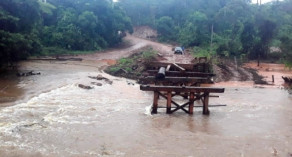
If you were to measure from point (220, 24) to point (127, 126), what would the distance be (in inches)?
1757

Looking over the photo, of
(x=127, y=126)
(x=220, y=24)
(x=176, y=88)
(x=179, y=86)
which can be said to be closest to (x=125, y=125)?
(x=127, y=126)

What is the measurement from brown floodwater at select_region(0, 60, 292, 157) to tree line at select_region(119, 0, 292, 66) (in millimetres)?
15934

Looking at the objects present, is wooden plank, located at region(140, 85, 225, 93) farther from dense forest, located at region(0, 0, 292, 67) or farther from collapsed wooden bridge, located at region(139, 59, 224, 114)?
dense forest, located at region(0, 0, 292, 67)

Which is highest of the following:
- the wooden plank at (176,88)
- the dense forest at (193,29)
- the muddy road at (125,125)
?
the dense forest at (193,29)

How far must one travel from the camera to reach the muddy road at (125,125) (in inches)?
420

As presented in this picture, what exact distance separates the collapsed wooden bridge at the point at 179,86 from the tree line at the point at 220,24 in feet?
44.7

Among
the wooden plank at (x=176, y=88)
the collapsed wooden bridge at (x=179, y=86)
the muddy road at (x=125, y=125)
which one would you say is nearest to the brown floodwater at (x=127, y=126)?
the muddy road at (x=125, y=125)

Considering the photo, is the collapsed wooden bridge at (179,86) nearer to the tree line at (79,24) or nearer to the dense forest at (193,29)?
the tree line at (79,24)

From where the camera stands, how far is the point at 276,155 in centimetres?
1072

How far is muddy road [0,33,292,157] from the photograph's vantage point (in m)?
10.7

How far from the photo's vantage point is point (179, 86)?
16172mm

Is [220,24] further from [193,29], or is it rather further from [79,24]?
[79,24]

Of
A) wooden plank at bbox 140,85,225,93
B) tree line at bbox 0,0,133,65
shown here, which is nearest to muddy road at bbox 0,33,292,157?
wooden plank at bbox 140,85,225,93

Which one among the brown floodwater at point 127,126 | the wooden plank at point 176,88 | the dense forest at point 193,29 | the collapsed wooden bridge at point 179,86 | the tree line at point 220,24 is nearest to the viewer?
the brown floodwater at point 127,126
